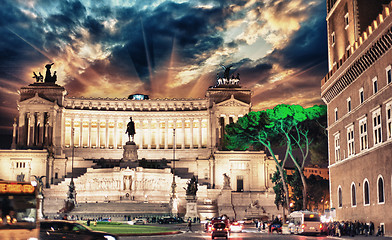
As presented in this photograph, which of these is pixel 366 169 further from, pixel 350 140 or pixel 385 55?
pixel 385 55

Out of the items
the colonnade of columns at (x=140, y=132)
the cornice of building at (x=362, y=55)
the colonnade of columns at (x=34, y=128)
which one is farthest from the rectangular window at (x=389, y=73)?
the colonnade of columns at (x=34, y=128)

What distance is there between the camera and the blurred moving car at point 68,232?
86.8 ft

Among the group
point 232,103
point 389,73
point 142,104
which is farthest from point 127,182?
point 389,73

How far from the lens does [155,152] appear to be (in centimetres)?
12500

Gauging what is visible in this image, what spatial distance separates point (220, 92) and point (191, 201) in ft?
145

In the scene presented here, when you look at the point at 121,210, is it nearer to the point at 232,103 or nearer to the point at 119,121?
the point at 232,103

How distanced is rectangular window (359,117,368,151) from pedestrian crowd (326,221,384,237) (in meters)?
6.78

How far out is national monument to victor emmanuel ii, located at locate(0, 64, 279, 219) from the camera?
310 feet

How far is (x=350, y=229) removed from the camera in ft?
160

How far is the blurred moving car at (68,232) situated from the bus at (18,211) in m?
4.72

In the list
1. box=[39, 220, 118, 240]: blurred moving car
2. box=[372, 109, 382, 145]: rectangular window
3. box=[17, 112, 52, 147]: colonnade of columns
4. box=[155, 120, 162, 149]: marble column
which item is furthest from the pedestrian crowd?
box=[17, 112, 52, 147]: colonnade of columns

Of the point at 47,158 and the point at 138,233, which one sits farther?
the point at 47,158

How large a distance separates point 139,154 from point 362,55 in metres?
83.8

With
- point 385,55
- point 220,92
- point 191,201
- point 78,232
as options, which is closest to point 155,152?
point 220,92
